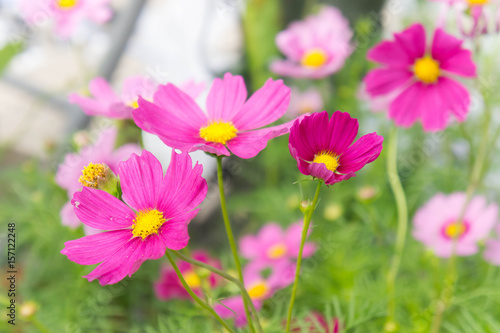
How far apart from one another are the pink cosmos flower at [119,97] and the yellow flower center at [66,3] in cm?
38

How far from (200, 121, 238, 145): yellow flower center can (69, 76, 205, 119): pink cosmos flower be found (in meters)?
0.04

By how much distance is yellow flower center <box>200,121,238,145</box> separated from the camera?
0.28 metres

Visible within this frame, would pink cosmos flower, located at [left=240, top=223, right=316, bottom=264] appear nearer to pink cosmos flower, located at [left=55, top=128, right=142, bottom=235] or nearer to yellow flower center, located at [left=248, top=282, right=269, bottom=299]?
yellow flower center, located at [left=248, top=282, right=269, bottom=299]

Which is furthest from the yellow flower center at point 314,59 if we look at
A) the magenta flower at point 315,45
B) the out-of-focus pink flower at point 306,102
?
the out-of-focus pink flower at point 306,102

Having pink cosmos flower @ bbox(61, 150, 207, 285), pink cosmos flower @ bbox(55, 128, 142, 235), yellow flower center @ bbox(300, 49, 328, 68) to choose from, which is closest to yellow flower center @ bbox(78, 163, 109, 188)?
pink cosmos flower @ bbox(61, 150, 207, 285)

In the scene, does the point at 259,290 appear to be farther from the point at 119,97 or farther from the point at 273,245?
the point at 119,97

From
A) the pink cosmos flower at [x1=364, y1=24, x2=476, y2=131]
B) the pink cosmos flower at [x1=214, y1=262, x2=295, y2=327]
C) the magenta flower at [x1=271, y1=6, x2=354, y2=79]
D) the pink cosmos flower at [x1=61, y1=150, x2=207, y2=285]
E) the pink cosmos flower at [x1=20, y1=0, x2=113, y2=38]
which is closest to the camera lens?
the pink cosmos flower at [x1=61, y1=150, x2=207, y2=285]

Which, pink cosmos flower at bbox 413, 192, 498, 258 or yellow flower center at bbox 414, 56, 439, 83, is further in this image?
pink cosmos flower at bbox 413, 192, 498, 258

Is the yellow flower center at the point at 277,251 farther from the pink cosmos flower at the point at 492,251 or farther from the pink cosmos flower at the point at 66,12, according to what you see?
the pink cosmos flower at the point at 66,12

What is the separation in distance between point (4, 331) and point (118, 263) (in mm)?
440

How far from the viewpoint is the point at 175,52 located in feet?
4.47

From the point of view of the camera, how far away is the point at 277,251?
29.0 inches

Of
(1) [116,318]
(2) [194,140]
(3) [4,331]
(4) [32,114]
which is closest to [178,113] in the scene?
(2) [194,140]

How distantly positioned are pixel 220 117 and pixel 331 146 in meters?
0.07
